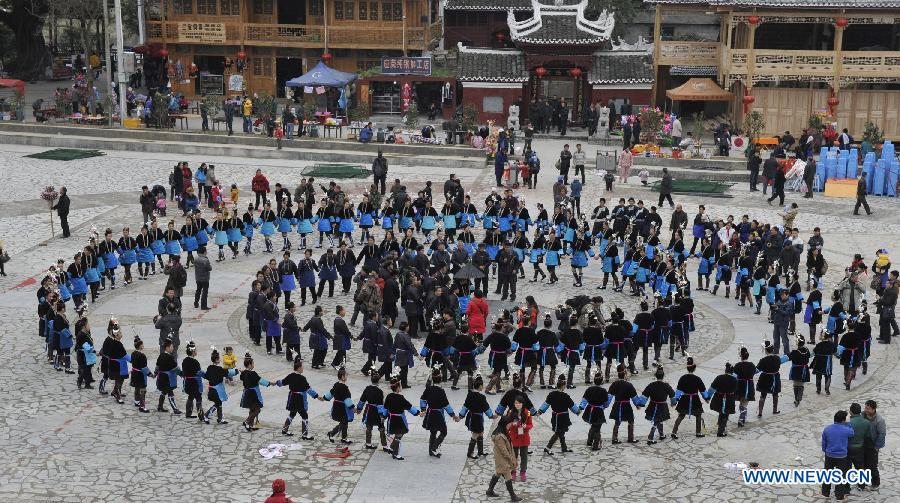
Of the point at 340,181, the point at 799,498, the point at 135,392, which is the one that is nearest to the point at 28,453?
the point at 135,392

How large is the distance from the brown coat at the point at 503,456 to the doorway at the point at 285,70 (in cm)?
4588

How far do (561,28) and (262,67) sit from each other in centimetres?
1603

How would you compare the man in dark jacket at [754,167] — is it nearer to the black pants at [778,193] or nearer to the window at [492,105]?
the black pants at [778,193]

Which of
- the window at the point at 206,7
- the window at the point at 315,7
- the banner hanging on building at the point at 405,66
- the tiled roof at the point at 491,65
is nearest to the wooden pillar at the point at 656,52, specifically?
the tiled roof at the point at 491,65

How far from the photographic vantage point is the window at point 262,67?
60500mm

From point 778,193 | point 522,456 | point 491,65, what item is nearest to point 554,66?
point 491,65

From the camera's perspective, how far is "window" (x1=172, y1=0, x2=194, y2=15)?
60000 mm

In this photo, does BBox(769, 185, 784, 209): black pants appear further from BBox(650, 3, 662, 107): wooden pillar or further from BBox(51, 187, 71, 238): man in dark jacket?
BBox(51, 187, 71, 238): man in dark jacket

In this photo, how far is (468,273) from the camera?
85.4 ft

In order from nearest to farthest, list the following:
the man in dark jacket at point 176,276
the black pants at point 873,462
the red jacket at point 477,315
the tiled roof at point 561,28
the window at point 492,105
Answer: the black pants at point 873,462 → the red jacket at point 477,315 → the man in dark jacket at point 176,276 → the tiled roof at point 561,28 → the window at point 492,105

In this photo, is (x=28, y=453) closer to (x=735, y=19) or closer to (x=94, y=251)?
(x=94, y=251)

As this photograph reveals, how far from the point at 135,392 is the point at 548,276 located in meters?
12.4

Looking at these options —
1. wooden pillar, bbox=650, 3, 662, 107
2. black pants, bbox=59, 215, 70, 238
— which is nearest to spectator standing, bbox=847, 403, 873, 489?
black pants, bbox=59, 215, 70, 238

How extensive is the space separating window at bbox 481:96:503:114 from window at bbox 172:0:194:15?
16.6m
